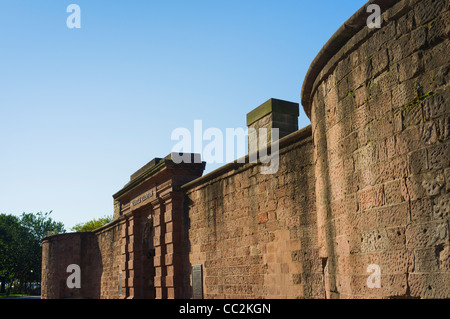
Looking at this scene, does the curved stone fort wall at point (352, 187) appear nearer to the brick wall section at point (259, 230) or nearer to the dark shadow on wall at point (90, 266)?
the brick wall section at point (259, 230)

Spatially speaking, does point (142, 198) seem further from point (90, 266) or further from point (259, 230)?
point (90, 266)

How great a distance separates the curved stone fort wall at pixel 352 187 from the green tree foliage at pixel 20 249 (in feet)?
144

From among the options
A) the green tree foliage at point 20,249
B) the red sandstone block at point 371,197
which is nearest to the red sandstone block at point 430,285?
the red sandstone block at point 371,197

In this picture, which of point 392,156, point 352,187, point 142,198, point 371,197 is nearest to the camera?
point 392,156

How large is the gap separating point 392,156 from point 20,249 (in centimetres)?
5290

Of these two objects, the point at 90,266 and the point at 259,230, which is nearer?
the point at 259,230

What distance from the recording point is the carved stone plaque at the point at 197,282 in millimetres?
10797

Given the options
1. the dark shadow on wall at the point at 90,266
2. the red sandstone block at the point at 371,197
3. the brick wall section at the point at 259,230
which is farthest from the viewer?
the dark shadow on wall at the point at 90,266

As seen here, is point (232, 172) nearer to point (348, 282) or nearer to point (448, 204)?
point (348, 282)

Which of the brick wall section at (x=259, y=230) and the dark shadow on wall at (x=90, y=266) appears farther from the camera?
the dark shadow on wall at (x=90, y=266)

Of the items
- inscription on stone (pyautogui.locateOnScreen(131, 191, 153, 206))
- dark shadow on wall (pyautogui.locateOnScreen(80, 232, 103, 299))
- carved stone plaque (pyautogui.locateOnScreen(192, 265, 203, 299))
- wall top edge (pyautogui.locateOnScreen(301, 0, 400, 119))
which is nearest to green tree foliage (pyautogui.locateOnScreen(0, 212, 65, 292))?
dark shadow on wall (pyautogui.locateOnScreen(80, 232, 103, 299))

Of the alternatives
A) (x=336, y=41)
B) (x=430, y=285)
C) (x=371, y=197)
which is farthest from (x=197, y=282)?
(x=430, y=285)

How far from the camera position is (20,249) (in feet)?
167

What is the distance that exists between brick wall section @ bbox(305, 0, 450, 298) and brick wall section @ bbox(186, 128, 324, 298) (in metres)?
1.50
